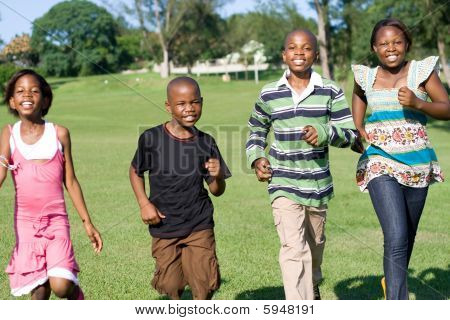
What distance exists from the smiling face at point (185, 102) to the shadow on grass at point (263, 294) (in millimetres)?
1852

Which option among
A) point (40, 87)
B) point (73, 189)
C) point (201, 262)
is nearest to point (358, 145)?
point (201, 262)

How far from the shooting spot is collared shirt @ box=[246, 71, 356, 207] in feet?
16.6

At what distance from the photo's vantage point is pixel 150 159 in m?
4.98

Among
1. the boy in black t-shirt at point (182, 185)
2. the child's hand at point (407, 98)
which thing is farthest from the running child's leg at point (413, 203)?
the boy in black t-shirt at point (182, 185)

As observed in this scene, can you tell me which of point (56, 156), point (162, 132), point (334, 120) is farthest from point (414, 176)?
point (56, 156)

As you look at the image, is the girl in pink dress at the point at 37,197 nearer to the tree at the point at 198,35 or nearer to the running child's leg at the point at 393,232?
the running child's leg at the point at 393,232

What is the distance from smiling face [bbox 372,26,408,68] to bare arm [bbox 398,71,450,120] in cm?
27

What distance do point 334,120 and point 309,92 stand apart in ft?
0.91

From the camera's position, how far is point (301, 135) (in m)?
5.04

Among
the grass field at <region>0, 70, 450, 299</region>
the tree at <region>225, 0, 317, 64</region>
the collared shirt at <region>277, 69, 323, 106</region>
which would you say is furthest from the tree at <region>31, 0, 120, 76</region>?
the collared shirt at <region>277, 69, 323, 106</region>

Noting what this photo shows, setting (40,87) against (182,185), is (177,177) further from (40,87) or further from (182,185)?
(40,87)

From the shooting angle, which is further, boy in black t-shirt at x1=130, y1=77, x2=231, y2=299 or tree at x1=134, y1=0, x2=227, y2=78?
tree at x1=134, y1=0, x2=227, y2=78

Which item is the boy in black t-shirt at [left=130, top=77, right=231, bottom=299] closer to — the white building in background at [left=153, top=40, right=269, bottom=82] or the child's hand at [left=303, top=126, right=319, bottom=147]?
the child's hand at [left=303, top=126, right=319, bottom=147]

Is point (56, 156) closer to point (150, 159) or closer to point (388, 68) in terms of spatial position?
point (150, 159)
